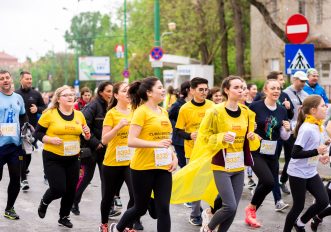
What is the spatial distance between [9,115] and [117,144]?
79.5 inches

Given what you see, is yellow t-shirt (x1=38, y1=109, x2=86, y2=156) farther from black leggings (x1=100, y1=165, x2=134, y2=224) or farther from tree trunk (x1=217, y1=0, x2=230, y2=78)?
tree trunk (x1=217, y1=0, x2=230, y2=78)

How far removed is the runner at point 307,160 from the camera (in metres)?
7.31

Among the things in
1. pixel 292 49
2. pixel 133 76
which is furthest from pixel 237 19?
pixel 133 76

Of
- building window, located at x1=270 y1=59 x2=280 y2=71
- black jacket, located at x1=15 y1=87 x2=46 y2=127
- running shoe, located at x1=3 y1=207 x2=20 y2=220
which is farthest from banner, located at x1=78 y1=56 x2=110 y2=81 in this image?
running shoe, located at x1=3 y1=207 x2=20 y2=220

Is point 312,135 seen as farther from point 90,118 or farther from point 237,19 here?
point 237,19

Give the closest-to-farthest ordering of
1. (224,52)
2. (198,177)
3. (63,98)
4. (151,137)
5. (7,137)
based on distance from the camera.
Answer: (151,137), (198,177), (63,98), (7,137), (224,52)

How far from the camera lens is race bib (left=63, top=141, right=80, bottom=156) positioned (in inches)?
329

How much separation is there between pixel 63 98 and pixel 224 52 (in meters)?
30.0

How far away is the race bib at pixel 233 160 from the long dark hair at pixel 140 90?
105cm

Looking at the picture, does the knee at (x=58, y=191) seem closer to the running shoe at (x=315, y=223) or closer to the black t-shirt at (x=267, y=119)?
the black t-shirt at (x=267, y=119)

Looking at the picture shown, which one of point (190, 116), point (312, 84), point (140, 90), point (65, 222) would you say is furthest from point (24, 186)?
point (140, 90)

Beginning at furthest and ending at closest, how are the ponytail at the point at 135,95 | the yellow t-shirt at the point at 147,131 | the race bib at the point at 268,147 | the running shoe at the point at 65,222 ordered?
the race bib at the point at 268,147, the running shoe at the point at 65,222, the ponytail at the point at 135,95, the yellow t-shirt at the point at 147,131

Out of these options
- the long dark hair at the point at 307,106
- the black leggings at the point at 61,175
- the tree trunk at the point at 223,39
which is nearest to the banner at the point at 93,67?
the tree trunk at the point at 223,39

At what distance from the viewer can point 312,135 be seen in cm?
732
